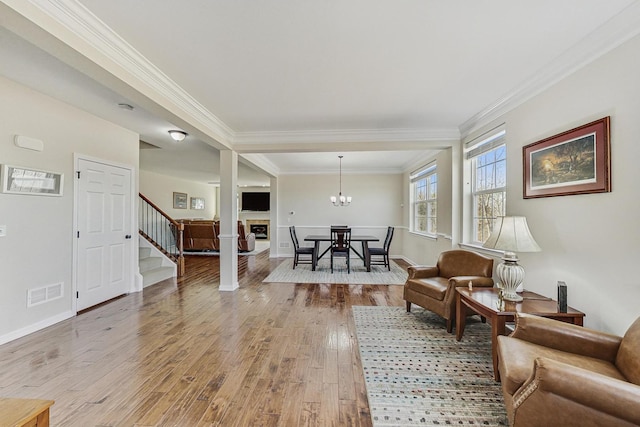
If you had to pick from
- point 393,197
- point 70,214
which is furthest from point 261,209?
point 70,214

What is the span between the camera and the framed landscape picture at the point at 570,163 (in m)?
1.94

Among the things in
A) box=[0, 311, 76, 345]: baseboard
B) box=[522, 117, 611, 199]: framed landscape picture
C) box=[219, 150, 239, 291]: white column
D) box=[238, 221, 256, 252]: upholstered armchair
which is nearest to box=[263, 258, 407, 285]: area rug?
box=[219, 150, 239, 291]: white column

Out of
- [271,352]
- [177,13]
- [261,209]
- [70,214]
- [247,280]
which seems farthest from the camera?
[261,209]

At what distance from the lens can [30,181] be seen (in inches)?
111

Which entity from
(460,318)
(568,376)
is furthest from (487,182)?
(568,376)

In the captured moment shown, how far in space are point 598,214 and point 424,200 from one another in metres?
4.31

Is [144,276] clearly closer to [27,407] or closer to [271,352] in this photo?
[271,352]

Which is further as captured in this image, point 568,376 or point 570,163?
point 570,163

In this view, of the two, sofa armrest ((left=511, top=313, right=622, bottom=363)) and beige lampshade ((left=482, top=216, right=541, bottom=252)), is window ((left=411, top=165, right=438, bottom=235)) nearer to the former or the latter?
beige lampshade ((left=482, top=216, right=541, bottom=252))

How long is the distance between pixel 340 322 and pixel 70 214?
338 cm

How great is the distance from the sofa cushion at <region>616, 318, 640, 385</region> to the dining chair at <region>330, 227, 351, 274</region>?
4385 mm

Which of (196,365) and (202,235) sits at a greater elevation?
(202,235)

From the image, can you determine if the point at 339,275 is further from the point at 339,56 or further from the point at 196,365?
the point at 339,56

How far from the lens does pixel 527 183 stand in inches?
106
